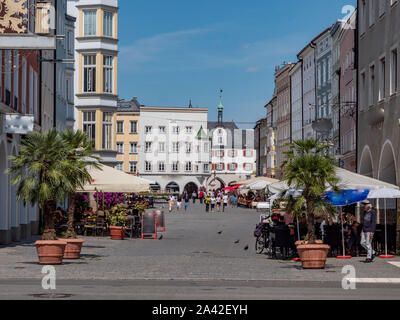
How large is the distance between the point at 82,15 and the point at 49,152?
40.8m

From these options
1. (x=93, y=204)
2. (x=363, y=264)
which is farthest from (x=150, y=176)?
(x=363, y=264)

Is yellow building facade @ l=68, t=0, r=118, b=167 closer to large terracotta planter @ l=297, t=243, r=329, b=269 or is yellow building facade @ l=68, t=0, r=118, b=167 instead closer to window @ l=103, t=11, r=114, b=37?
window @ l=103, t=11, r=114, b=37

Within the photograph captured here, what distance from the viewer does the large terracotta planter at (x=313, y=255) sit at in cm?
2181

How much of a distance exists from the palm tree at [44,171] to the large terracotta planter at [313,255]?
6.32m

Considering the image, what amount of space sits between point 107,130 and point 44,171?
38.7 metres

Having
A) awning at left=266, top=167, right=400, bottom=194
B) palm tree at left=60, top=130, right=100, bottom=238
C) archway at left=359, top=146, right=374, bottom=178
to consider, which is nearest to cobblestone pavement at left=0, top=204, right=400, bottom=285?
Answer: palm tree at left=60, top=130, right=100, bottom=238

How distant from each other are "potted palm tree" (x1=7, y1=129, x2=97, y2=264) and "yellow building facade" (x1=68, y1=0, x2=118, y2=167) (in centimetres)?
3725

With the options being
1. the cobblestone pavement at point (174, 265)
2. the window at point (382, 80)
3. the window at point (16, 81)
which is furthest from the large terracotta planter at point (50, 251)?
the window at point (382, 80)

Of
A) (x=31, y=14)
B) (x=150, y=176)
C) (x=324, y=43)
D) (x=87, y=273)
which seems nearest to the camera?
(x=87, y=273)

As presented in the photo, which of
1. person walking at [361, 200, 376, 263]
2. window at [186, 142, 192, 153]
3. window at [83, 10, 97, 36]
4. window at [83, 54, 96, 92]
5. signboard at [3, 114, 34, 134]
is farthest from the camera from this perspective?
window at [186, 142, 192, 153]

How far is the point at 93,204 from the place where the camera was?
61.4 meters

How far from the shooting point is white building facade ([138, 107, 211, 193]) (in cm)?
13688

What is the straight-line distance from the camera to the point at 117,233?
3562 centimetres
